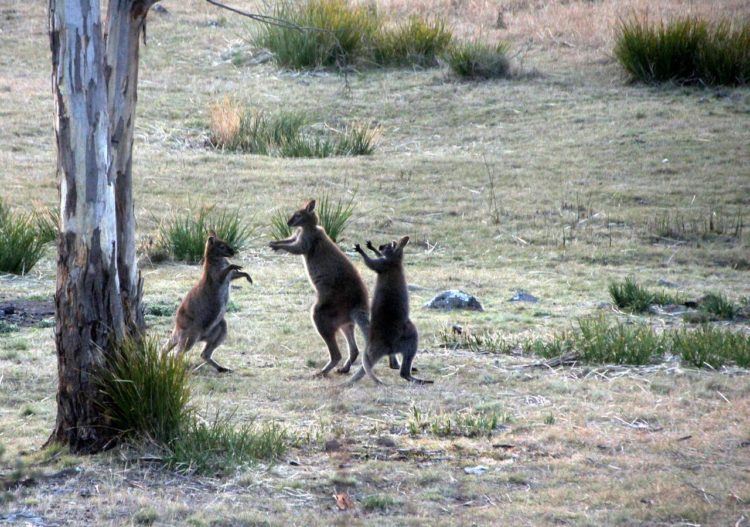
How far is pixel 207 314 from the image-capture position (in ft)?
30.0

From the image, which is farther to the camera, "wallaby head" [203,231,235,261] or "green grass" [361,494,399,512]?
"wallaby head" [203,231,235,261]

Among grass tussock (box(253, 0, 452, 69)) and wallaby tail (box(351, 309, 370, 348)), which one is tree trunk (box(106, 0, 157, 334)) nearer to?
wallaby tail (box(351, 309, 370, 348))

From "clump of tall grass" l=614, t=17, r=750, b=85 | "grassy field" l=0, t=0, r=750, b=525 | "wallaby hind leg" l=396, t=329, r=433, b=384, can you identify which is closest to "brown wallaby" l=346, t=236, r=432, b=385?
"wallaby hind leg" l=396, t=329, r=433, b=384

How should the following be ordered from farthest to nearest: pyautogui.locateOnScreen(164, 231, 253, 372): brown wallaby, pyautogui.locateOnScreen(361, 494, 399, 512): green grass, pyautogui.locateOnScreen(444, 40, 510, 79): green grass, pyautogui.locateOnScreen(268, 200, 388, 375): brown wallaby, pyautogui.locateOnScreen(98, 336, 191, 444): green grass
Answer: pyautogui.locateOnScreen(444, 40, 510, 79): green grass, pyautogui.locateOnScreen(268, 200, 388, 375): brown wallaby, pyautogui.locateOnScreen(164, 231, 253, 372): brown wallaby, pyautogui.locateOnScreen(98, 336, 191, 444): green grass, pyautogui.locateOnScreen(361, 494, 399, 512): green grass

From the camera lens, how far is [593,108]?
68.3 ft

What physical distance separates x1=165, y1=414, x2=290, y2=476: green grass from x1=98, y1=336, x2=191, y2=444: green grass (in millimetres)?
113

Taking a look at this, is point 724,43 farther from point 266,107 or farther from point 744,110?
point 266,107

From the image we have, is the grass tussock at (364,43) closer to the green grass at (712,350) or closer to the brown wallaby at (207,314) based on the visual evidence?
the brown wallaby at (207,314)

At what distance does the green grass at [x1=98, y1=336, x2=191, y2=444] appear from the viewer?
662cm

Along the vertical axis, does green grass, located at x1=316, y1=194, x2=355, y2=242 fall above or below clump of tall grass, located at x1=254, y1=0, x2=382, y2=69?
below

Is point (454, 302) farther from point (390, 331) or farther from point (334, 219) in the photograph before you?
point (334, 219)

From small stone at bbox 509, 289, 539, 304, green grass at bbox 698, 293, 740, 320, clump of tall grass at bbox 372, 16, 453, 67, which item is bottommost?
small stone at bbox 509, 289, 539, 304

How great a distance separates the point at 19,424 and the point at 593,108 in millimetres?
15327

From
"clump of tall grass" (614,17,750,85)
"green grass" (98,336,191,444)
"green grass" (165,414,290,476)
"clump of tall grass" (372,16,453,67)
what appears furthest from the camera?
"clump of tall grass" (372,16,453,67)
